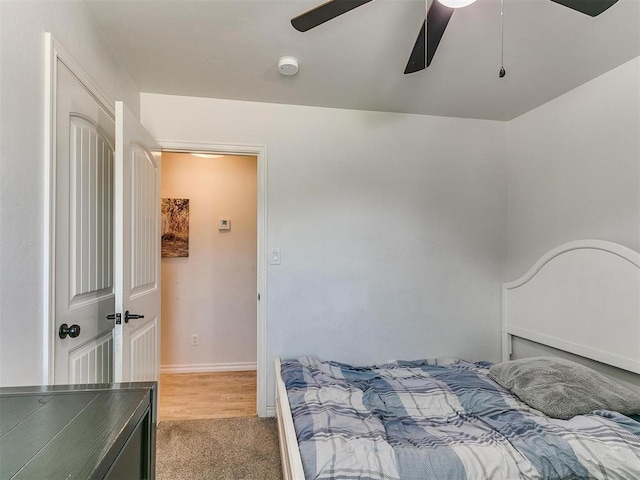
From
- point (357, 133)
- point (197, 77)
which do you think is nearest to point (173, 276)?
point (197, 77)

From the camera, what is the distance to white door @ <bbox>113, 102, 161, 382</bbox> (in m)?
1.60

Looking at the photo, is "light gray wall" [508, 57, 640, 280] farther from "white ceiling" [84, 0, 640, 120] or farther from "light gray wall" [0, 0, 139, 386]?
"light gray wall" [0, 0, 139, 386]

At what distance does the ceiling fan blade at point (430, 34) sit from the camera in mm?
1223

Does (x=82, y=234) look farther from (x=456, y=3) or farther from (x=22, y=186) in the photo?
(x=456, y=3)

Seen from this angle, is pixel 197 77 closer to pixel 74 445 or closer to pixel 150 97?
pixel 150 97

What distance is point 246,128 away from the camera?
2.54 meters

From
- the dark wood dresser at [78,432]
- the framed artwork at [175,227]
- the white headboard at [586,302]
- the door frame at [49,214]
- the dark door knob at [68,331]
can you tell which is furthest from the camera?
the framed artwork at [175,227]

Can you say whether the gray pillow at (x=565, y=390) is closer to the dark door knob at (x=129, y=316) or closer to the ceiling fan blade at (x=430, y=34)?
the ceiling fan blade at (x=430, y=34)

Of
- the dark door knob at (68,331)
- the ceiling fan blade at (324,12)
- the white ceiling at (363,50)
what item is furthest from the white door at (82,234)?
the ceiling fan blade at (324,12)

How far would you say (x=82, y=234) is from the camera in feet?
5.01

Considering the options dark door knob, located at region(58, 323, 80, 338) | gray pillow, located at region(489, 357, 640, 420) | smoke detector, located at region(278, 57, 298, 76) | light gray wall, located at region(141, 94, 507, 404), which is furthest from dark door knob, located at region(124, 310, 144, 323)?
gray pillow, located at region(489, 357, 640, 420)

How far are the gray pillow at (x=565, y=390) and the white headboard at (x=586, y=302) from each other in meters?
0.23

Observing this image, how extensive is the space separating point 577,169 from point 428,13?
1.74 metres

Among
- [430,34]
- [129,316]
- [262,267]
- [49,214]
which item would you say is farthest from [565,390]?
[49,214]
